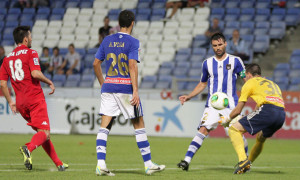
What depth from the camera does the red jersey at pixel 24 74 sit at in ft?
28.6

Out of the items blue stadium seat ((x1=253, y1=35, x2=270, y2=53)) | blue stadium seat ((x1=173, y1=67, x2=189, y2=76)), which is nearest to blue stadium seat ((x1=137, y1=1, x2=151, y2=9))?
blue stadium seat ((x1=173, y1=67, x2=189, y2=76))

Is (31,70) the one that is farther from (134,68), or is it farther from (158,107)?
(158,107)

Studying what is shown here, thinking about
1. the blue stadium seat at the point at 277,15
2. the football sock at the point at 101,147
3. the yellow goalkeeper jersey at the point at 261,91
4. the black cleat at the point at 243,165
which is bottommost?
the black cleat at the point at 243,165

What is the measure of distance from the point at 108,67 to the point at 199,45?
1500 centimetres

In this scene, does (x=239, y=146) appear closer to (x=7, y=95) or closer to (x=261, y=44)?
(x=7, y=95)

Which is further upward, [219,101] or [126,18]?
[126,18]

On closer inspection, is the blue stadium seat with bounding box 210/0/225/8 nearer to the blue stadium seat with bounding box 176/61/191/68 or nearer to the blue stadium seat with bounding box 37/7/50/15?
the blue stadium seat with bounding box 176/61/191/68

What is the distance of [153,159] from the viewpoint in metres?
11.8

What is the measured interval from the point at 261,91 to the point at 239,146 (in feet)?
2.68

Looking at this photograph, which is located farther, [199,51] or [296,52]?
[199,51]

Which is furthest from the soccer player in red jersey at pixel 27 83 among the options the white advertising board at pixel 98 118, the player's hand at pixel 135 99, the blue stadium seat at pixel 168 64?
the blue stadium seat at pixel 168 64

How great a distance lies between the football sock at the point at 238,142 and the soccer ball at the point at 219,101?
0.34m

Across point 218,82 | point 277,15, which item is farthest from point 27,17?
point 218,82

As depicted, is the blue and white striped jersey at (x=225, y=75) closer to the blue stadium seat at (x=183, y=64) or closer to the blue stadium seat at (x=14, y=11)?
the blue stadium seat at (x=183, y=64)
